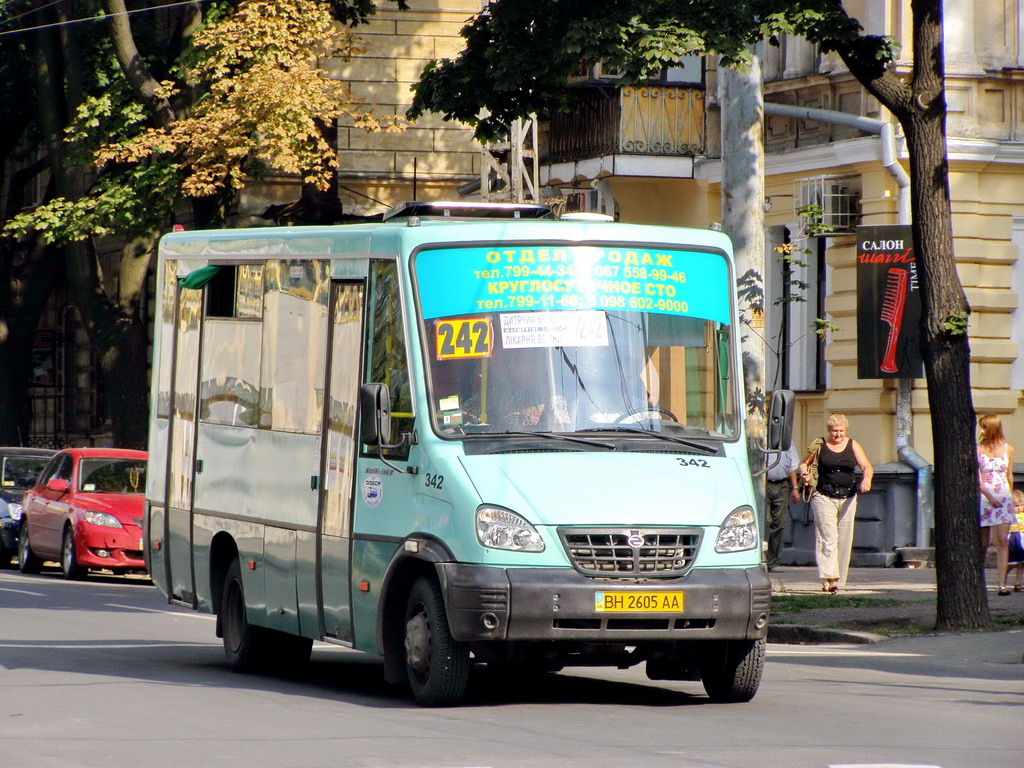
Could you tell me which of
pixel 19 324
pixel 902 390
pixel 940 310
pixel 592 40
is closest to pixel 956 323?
pixel 940 310

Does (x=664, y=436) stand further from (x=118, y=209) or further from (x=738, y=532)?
(x=118, y=209)

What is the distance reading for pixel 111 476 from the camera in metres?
24.3

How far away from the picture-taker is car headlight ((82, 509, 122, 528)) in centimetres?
2314

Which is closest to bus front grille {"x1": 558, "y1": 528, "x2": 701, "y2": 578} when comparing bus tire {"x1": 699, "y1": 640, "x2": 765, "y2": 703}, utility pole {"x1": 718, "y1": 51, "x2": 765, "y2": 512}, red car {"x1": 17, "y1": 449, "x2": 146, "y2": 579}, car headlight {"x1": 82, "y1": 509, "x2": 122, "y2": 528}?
bus tire {"x1": 699, "y1": 640, "x2": 765, "y2": 703}

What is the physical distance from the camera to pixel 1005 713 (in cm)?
1035

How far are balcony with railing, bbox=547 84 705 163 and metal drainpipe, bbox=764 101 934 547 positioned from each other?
11.8 feet

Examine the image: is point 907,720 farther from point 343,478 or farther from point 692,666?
point 343,478

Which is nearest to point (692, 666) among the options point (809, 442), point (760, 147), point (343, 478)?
point (343, 478)

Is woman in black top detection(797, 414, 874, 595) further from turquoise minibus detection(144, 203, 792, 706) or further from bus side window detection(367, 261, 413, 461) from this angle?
bus side window detection(367, 261, 413, 461)

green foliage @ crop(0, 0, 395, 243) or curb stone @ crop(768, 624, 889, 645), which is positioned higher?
green foliage @ crop(0, 0, 395, 243)

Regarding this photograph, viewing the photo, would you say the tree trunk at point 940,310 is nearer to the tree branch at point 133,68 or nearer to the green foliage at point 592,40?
the green foliage at point 592,40

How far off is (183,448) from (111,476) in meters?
11.1

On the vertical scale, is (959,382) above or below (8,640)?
above

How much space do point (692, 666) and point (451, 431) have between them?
2.02 m
